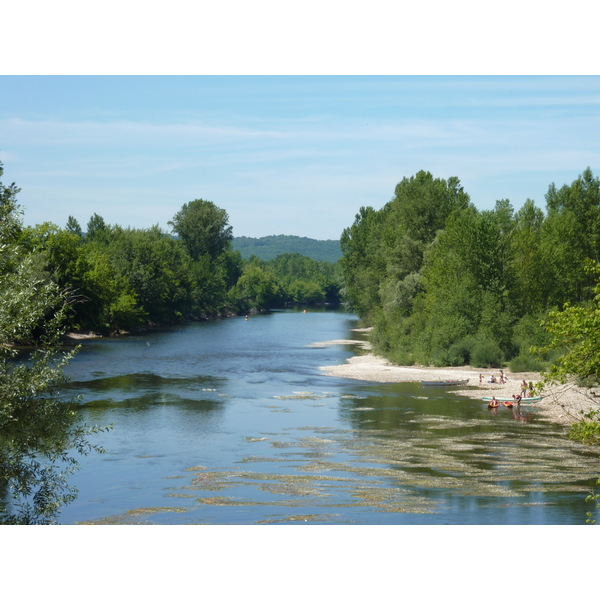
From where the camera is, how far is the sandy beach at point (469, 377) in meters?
38.5

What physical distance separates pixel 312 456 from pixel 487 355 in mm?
29446

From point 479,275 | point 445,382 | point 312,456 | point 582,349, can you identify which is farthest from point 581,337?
point 479,275

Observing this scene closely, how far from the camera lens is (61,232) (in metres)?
78.3

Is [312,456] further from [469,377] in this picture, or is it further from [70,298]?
[70,298]

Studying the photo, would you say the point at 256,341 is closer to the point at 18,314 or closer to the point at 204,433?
the point at 204,433

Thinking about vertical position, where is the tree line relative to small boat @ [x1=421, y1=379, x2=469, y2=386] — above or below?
above

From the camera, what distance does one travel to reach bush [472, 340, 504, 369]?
54.4 metres

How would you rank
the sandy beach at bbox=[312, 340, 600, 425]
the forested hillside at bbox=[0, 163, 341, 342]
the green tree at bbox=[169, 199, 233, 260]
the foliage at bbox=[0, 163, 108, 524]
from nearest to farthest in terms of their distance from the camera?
the foliage at bbox=[0, 163, 108, 524]
the sandy beach at bbox=[312, 340, 600, 425]
the forested hillside at bbox=[0, 163, 341, 342]
the green tree at bbox=[169, 199, 233, 260]

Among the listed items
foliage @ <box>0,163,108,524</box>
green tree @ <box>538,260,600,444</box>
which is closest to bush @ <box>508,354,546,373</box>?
green tree @ <box>538,260,600,444</box>

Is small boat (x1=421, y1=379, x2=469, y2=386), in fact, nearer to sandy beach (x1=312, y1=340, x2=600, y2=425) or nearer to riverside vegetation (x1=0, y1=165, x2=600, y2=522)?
sandy beach (x1=312, y1=340, x2=600, y2=425)

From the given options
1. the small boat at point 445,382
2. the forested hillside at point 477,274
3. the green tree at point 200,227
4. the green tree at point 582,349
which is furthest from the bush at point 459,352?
the green tree at point 200,227

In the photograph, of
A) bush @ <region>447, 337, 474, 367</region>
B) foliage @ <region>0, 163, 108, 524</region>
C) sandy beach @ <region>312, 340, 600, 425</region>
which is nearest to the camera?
foliage @ <region>0, 163, 108, 524</region>

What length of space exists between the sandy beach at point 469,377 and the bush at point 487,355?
3.56 feet

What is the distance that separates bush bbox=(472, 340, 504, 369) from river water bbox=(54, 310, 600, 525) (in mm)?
10140
